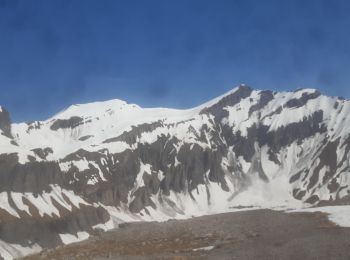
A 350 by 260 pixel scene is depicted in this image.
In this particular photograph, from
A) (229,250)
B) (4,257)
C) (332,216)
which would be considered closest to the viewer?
(229,250)

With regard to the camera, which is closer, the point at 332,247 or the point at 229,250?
the point at 332,247

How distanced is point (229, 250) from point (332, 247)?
988 centimetres

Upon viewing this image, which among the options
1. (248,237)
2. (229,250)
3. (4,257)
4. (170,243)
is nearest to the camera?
(229,250)

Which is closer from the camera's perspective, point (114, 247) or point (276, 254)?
point (276, 254)

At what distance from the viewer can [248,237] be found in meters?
63.5

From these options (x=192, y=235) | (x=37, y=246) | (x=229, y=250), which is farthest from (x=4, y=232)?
(x=229, y=250)

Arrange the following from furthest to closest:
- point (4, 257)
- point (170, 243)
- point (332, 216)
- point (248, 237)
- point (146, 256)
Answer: point (4, 257)
point (332, 216)
point (170, 243)
point (248, 237)
point (146, 256)

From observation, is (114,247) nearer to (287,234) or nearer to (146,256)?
(146,256)

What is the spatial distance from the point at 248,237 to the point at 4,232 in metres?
132

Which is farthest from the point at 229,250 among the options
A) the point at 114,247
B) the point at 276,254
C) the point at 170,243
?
the point at 114,247

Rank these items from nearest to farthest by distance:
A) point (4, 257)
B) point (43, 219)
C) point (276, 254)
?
1. point (276, 254)
2. point (4, 257)
3. point (43, 219)

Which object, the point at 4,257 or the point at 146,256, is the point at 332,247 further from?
the point at 4,257

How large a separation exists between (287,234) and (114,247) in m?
22.8

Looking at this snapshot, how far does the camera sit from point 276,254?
4531cm
